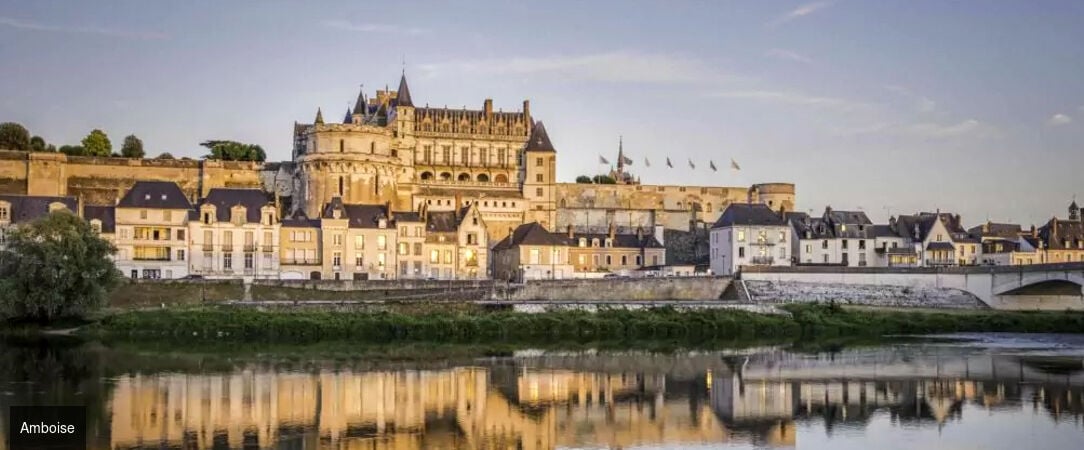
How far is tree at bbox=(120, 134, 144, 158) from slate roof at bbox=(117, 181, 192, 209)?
77.0 feet

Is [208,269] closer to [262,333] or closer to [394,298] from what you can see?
[394,298]

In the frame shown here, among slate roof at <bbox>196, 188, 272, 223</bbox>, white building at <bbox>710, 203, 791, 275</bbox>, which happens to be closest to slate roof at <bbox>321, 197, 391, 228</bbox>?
slate roof at <bbox>196, 188, 272, 223</bbox>

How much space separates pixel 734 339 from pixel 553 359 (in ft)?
30.4

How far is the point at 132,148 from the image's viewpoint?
7644 centimetres

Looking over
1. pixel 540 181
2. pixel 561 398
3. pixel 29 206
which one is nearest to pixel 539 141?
pixel 540 181

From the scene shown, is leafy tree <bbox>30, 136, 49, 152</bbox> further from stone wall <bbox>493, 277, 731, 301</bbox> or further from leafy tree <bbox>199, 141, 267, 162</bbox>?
stone wall <bbox>493, 277, 731, 301</bbox>

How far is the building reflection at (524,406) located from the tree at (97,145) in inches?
1910

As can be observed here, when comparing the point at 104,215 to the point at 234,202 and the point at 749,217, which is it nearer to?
the point at 234,202

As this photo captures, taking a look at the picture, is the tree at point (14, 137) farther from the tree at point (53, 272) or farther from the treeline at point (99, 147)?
the tree at point (53, 272)

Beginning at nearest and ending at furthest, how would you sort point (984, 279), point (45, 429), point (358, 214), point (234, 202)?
1. point (45, 429)
2. point (984, 279)
3. point (234, 202)
4. point (358, 214)

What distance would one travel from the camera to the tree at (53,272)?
37938mm

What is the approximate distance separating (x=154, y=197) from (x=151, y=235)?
1604mm

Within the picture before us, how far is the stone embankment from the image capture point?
4975 cm

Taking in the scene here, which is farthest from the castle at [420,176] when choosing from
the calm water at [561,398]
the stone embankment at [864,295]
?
the calm water at [561,398]
